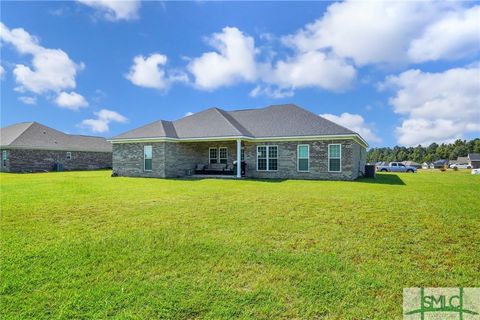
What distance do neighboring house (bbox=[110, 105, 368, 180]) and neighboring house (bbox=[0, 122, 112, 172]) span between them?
13.0 meters

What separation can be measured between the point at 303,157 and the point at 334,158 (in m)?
1.92

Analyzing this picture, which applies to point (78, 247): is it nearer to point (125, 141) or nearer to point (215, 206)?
point (215, 206)

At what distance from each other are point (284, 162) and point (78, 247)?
14.9 meters

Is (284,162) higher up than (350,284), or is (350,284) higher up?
(284,162)

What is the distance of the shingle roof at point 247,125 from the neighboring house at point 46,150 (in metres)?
13.3

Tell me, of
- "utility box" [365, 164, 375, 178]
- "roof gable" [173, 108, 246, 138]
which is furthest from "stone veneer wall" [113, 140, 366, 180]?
"roof gable" [173, 108, 246, 138]

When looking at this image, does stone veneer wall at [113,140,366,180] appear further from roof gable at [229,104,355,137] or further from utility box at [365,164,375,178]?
utility box at [365,164,375,178]

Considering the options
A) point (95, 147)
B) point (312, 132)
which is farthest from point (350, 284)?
point (95, 147)

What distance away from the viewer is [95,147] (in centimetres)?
3459

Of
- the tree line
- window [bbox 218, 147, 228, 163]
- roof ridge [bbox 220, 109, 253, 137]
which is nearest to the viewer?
roof ridge [bbox 220, 109, 253, 137]

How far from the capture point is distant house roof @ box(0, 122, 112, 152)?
90.3 ft

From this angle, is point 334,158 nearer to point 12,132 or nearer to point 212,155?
point 212,155

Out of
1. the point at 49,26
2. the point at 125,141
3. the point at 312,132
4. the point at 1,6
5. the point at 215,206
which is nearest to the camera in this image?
the point at 215,206

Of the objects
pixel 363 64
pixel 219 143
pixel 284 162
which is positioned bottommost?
pixel 284 162
